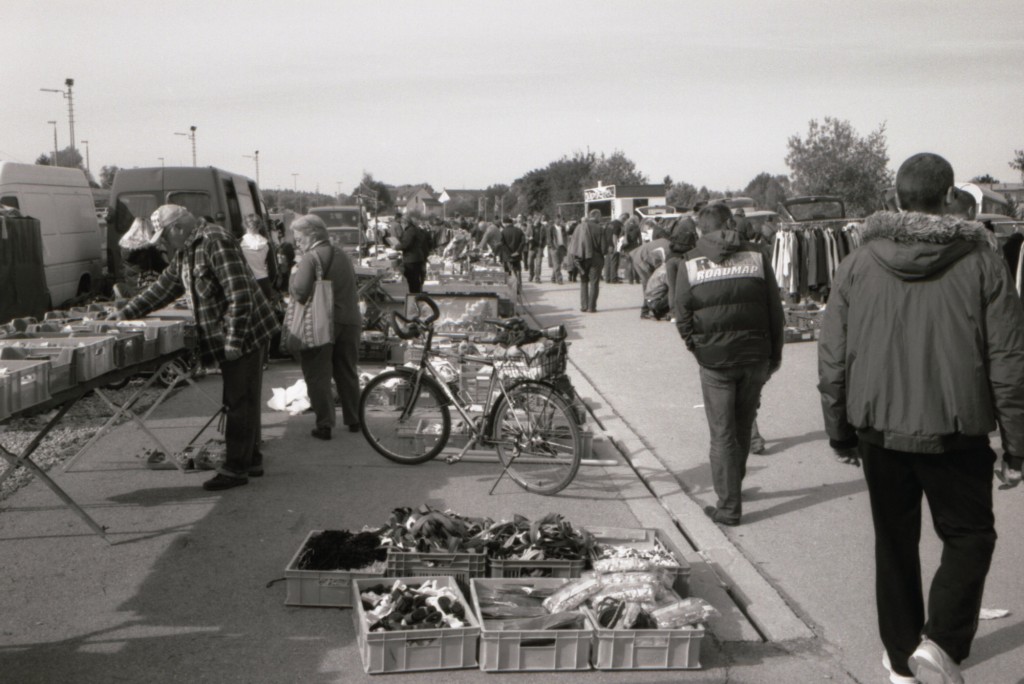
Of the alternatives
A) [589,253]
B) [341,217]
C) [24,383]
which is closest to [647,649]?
[24,383]

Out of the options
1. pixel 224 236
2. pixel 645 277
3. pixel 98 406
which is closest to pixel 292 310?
pixel 224 236

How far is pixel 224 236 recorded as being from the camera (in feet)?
23.1

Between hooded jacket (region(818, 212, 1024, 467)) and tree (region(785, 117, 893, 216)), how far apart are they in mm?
60016

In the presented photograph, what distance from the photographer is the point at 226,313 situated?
7.05 m

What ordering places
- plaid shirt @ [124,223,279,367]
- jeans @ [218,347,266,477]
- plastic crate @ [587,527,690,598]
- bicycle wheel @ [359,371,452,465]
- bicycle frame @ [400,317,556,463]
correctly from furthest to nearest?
1. bicycle wheel @ [359,371,452,465]
2. bicycle frame @ [400,317,556,463]
3. jeans @ [218,347,266,477]
4. plaid shirt @ [124,223,279,367]
5. plastic crate @ [587,527,690,598]

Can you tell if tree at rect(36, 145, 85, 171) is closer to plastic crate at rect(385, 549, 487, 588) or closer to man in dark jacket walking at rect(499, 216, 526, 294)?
man in dark jacket walking at rect(499, 216, 526, 294)

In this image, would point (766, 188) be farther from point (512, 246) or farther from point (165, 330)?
point (165, 330)

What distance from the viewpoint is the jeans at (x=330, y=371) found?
8648 millimetres

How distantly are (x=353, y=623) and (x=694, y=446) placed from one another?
459 centimetres

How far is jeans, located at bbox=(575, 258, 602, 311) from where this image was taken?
1983 cm

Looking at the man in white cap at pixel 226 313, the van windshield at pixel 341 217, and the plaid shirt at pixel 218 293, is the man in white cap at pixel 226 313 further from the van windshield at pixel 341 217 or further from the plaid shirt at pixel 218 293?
the van windshield at pixel 341 217

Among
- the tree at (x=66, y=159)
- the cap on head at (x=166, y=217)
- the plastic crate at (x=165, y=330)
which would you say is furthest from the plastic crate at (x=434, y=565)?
the tree at (x=66, y=159)

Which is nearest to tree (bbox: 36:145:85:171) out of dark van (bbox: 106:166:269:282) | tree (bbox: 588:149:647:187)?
tree (bbox: 588:149:647:187)

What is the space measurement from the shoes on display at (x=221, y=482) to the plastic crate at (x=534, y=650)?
11.0ft
